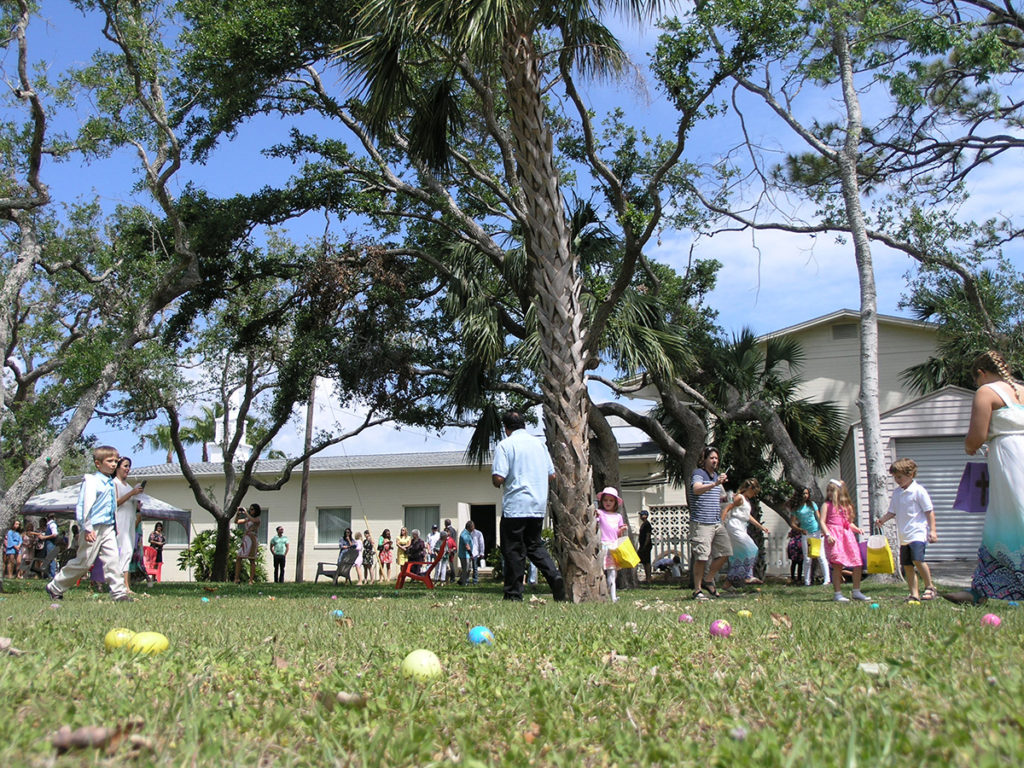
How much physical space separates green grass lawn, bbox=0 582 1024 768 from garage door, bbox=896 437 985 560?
45.8 ft

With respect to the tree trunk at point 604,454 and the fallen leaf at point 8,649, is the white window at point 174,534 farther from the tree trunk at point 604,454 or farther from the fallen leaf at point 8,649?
the fallen leaf at point 8,649

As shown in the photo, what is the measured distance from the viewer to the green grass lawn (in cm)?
190

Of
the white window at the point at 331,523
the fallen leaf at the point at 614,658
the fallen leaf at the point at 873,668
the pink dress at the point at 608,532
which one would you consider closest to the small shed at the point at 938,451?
the pink dress at the point at 608,532

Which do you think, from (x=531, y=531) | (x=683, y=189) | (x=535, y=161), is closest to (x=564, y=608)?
(x=531, y=531)

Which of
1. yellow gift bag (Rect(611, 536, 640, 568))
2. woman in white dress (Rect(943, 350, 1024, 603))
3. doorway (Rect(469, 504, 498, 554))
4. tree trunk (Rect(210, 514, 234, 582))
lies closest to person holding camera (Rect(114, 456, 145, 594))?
yellow gift bag (Rect(611, 536, 640, 568))

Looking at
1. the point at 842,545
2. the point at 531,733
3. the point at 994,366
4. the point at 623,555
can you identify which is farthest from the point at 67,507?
the point at 531,733

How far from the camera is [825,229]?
17.2 metres

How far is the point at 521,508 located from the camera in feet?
26.8

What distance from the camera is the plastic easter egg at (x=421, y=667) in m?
2.87

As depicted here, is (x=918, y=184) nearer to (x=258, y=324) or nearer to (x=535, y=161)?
(x=535, y=161)

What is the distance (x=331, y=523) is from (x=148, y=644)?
27.2 m

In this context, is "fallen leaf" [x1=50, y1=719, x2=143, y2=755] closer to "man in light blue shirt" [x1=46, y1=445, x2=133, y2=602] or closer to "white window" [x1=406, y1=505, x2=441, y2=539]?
"man in light blue shirt" [x1=46, y1=445, x2=133, y2=602]

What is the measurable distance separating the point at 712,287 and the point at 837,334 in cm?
727

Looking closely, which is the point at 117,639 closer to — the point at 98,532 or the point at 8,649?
the point at 8,649
